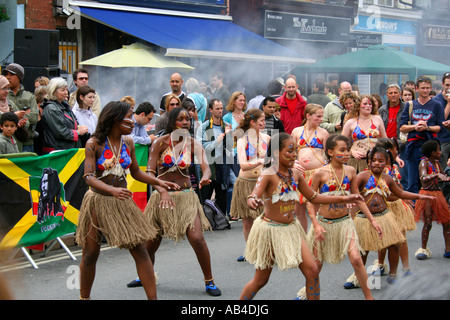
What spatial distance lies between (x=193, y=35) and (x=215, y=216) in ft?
29.8

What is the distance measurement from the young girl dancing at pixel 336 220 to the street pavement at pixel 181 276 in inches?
18.8

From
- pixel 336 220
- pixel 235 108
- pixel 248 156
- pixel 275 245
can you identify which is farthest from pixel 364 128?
pixel 275 245

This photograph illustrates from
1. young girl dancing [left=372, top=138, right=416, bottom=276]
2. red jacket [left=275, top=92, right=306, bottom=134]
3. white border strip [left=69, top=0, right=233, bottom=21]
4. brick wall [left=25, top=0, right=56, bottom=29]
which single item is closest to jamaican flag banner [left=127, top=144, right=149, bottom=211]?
red jacket [left=275, top=92, right=306, bottom=134]

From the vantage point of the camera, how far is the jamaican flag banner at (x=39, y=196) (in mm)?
7395

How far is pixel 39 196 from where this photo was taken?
7.65 meters

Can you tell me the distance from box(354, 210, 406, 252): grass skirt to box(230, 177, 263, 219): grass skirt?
56.9 inches

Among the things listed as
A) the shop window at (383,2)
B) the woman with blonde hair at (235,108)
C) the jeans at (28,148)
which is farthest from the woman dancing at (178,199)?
the shop window at (383,2)

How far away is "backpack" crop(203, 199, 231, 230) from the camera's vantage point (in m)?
9.66

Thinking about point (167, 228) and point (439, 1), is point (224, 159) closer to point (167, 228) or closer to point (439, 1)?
point (167, 228)

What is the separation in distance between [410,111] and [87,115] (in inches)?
213

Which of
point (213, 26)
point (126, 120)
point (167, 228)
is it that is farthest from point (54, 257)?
point (213, 26)

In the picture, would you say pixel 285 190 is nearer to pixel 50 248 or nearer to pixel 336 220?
pixel 336 220

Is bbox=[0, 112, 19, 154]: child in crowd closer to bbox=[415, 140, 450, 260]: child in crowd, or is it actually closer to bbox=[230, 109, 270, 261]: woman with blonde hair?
bbox=[230, 109, 270, 261]: woman with blonde hair

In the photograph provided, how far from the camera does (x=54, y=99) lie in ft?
30.1
